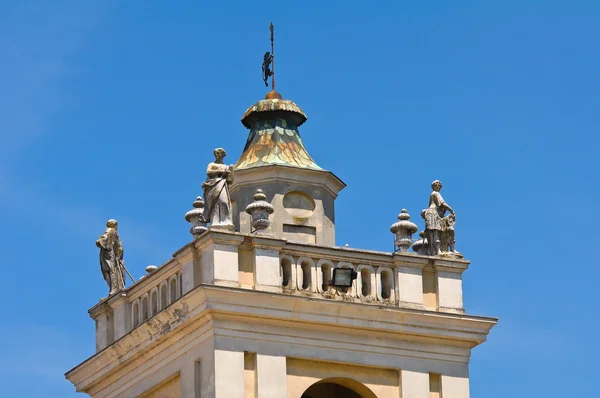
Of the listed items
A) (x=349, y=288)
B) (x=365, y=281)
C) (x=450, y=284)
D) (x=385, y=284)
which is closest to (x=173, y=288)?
(x=349, y=288)

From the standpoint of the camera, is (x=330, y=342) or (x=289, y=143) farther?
(x=289, y=143)

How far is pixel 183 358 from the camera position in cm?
4000

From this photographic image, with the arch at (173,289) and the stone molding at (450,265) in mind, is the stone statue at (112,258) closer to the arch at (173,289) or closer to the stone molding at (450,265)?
the arch at (173,289)

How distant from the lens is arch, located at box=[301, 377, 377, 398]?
133ft

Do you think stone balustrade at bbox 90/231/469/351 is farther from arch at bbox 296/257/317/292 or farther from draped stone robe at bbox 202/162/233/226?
draped stone robe at bbox 202/162/233/226

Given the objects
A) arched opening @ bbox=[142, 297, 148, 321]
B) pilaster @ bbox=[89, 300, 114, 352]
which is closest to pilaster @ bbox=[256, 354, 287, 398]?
arched opening @ bbox=[142, 297, 148, 321]

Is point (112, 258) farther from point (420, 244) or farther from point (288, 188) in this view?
point (420, 244)

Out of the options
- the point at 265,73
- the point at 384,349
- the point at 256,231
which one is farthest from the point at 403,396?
the point at 265,73

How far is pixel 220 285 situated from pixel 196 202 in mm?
2672

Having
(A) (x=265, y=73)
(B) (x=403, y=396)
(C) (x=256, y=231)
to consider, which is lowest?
(B) (x=403, y=396)

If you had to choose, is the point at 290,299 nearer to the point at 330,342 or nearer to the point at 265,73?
the point at 330,342

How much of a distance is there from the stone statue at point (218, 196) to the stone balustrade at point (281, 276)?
1.32 feet

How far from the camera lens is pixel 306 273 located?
40.7 m

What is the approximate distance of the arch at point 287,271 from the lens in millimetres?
40281
